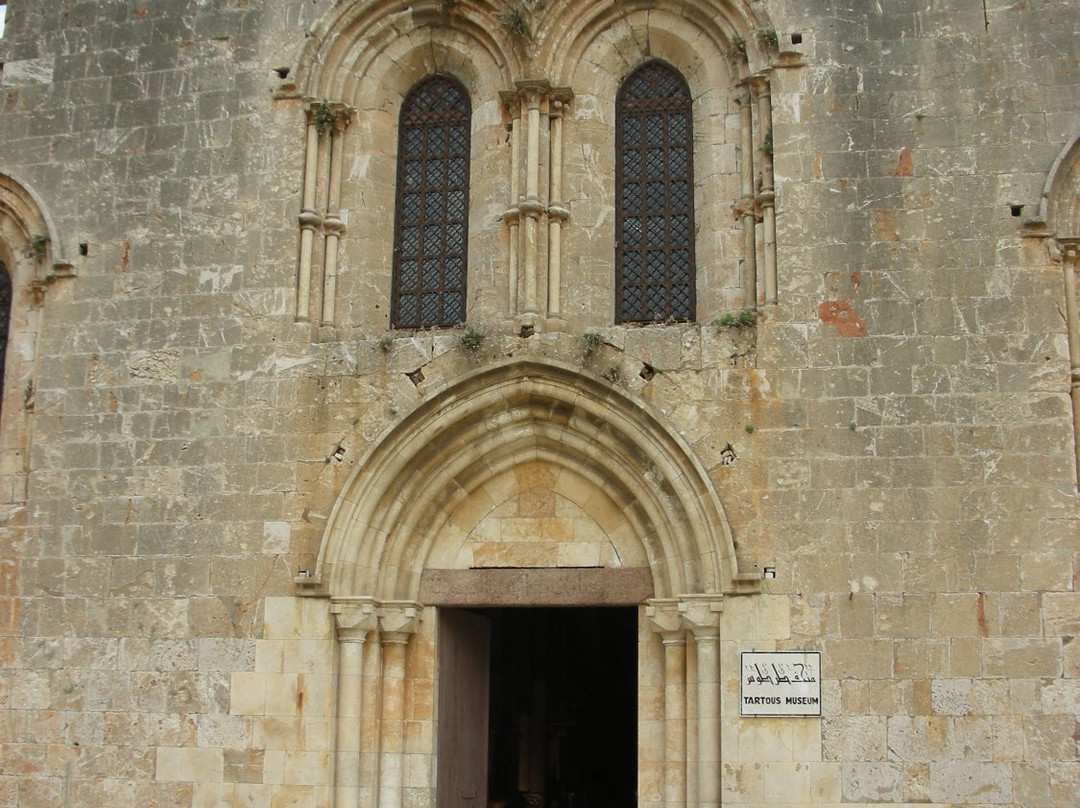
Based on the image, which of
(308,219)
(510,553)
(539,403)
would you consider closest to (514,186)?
(308,219)

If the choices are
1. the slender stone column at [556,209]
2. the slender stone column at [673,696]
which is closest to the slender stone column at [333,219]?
the slender stone column at [556,209]

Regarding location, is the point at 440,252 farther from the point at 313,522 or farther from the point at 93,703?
the point at 93,703

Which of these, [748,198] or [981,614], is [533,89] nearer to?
[748,198]

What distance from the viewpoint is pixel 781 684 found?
9.73 m

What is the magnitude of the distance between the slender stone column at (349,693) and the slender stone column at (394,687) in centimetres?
21

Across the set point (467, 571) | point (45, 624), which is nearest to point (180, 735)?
point (45, 624)

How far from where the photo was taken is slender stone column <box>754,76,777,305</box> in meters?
10.5

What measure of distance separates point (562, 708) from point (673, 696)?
278 inches

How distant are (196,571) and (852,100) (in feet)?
22.0

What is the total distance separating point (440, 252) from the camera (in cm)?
1164

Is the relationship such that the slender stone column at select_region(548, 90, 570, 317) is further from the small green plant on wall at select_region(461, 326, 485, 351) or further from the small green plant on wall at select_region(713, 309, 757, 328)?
the small green plant on wall at select_region(713, 309, 757, 328)

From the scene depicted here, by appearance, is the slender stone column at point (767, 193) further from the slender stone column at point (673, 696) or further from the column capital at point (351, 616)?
the column capital at point (351, 616)

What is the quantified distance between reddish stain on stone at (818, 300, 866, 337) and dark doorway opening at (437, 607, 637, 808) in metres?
5.34

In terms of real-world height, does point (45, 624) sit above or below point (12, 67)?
below
